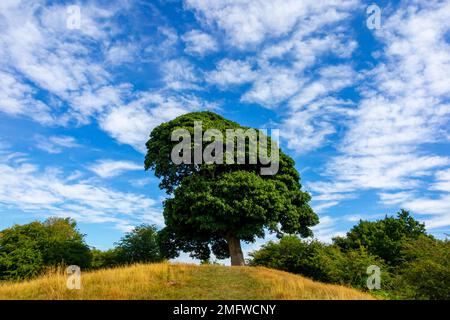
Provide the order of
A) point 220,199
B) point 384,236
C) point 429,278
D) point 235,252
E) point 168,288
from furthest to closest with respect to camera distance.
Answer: point 384,236, point 235,252, point 220,199, point 429,278, point 168,288

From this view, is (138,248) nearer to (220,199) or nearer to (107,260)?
(107,260)

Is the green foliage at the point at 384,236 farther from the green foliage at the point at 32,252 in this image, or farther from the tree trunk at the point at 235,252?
the green foliage at the point at 32,252

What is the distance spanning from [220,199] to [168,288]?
1131 cm

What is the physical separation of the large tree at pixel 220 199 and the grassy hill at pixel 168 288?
7.93m

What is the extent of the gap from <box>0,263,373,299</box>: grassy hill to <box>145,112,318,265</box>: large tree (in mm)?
7925

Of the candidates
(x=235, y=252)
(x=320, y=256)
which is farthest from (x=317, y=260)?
(x=235, y=252)

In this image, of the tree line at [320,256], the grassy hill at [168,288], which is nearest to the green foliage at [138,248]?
the tree line at [320,256]

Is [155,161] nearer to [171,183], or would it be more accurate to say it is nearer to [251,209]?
[171,183]

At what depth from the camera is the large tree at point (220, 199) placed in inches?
1048

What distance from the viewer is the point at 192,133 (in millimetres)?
29203

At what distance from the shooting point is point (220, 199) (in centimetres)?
2633

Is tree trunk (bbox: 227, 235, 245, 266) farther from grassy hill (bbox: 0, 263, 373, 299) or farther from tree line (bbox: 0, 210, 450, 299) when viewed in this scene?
grassy hill (bbox: 0, 263, 373, 299)
